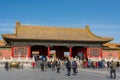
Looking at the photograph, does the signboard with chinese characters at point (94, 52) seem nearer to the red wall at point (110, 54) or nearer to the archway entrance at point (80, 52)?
the archway entrance at point (80, 52)

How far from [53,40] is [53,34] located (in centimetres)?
317

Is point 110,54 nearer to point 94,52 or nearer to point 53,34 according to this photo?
point 94,52

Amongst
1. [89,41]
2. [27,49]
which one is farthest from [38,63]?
[89,41]

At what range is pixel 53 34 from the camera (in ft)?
192

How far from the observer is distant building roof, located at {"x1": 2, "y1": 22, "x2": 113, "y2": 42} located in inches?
2186

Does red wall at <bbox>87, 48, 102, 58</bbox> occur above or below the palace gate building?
below

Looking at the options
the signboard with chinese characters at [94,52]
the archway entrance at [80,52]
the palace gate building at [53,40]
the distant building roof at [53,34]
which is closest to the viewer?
the palace gate building at [53,40]

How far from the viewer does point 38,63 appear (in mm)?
43969

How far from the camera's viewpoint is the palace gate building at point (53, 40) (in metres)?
53.8

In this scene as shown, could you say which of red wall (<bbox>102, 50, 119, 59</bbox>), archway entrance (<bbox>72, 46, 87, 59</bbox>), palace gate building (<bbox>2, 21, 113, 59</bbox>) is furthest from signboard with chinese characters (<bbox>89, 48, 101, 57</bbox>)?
red wall (<bbox>102, 50, 119, 59</bbox>)

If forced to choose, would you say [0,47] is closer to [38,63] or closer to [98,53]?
[38,63]

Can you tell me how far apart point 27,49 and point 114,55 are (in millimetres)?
18073

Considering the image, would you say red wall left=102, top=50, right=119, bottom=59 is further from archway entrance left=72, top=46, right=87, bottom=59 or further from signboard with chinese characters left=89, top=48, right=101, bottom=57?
archway entrance left=72, top=46, right=87, bottom=59

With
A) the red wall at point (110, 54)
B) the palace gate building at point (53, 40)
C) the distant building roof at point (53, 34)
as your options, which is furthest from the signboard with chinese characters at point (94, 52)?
the distant building roof at point (53, 34)
